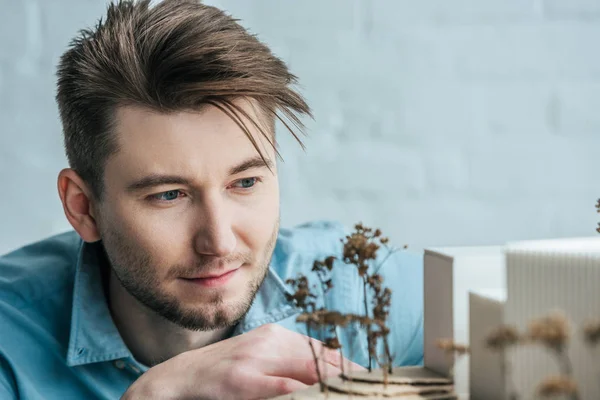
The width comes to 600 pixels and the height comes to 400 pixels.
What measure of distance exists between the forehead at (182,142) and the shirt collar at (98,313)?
0.33 metres

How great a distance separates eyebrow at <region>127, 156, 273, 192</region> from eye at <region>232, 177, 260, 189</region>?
0.03 meters

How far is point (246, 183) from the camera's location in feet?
5.07

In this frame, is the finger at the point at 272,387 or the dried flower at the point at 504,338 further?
the finger at the point at 272,387

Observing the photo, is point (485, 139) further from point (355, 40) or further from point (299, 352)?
point (299, 352)

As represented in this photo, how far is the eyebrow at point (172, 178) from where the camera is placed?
4.81 ft

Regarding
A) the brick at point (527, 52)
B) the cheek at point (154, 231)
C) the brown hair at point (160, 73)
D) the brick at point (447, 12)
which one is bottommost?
the cheek at point (154, 231)

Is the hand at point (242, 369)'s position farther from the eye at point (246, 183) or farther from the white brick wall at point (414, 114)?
the white brick wall at point (414, 114)

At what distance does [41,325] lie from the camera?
176 cm

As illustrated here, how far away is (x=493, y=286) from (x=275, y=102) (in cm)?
75

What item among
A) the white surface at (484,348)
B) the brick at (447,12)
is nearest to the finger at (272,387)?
the white surface at (484,348)

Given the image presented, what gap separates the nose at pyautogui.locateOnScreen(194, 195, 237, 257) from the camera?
145 cm

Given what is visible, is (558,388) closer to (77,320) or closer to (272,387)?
(272,387)

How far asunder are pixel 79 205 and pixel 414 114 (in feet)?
3.70

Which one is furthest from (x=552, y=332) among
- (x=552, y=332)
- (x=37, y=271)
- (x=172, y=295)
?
(x=37, y=271)
